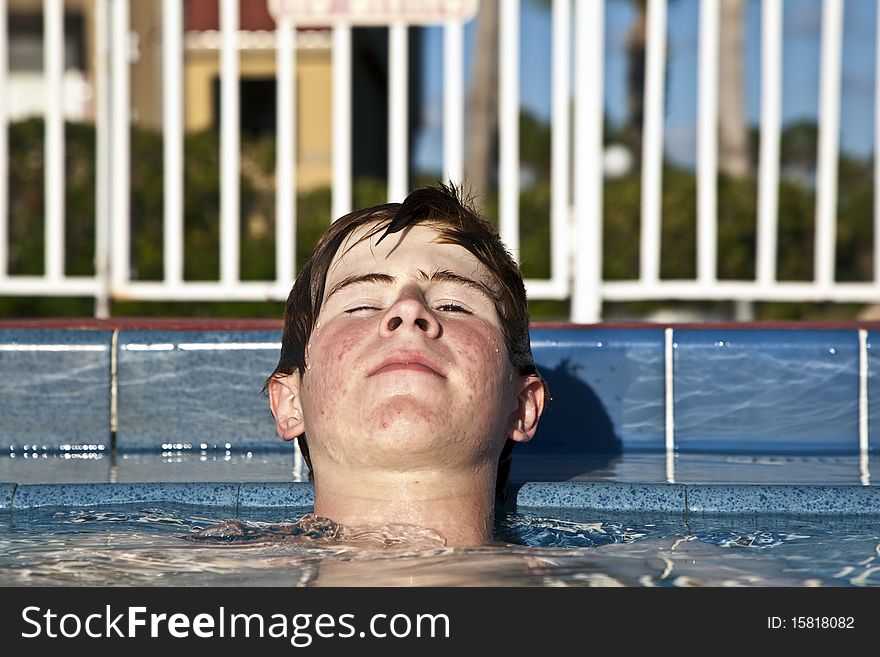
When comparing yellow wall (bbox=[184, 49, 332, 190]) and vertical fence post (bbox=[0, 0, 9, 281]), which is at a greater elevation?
yellow wall (bbox=[184, 49, 332, 190])

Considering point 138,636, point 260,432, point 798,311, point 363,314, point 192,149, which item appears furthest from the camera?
point 192,149

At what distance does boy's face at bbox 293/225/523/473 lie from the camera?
2.30 meters

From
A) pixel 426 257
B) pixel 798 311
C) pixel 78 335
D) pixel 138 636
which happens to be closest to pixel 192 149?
pixel 798 311

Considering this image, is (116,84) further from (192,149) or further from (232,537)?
(192,149)

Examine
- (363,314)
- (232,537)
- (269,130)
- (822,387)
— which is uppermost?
(269,130)

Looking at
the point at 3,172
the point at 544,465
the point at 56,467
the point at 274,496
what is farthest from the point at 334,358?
the point at 3,172

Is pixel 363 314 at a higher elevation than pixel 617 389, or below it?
higher

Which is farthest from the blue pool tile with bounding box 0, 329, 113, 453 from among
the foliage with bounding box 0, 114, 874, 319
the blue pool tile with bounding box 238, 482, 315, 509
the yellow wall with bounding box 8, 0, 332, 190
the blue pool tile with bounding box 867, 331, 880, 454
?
the yellow wall with bounding box 8, 0, 332, 190

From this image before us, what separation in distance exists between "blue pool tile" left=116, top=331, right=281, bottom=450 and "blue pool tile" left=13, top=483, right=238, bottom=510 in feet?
2.64

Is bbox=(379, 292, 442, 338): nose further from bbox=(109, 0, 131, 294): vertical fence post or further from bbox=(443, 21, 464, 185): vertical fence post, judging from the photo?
bbox=(109, 0, 131, 294): vertical fence post

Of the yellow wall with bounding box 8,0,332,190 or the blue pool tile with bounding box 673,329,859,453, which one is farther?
the yellow wall with bounding box 8,0,332,190

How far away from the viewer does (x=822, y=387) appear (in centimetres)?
367

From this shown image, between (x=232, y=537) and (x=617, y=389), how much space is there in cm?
147

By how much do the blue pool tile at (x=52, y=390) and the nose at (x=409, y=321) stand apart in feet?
5.26
